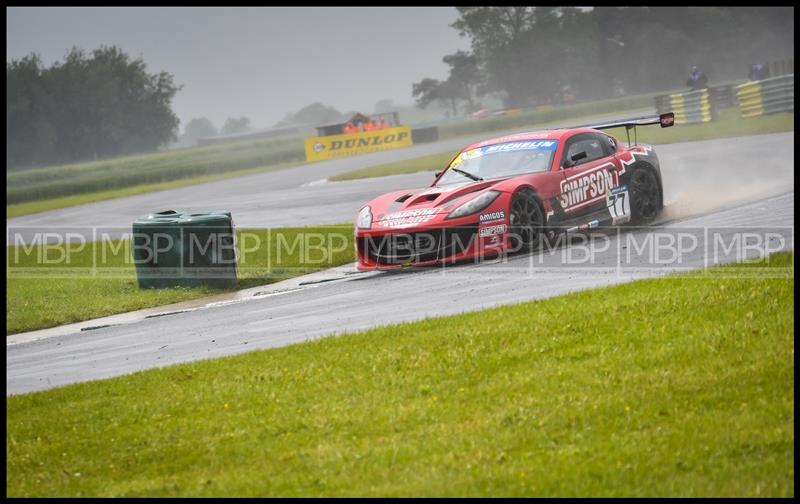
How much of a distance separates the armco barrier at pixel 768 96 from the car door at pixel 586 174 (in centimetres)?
2444

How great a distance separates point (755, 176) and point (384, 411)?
13757 millimetres

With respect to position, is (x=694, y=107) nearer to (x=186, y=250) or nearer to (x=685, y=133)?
(x=685, y=133)

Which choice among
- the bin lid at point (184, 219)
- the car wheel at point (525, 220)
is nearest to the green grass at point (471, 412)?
the car wheel at point (525, 220)

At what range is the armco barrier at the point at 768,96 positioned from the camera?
3703cm

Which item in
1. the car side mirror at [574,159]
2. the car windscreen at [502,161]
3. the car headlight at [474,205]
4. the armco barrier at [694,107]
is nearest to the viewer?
the car headlight at [474,205]

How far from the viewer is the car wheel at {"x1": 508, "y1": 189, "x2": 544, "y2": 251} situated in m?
12.8

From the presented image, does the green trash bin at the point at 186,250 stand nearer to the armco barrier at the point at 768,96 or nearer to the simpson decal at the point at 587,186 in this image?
the simpson decal at the point at 587,186

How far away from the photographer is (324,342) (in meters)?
8.66

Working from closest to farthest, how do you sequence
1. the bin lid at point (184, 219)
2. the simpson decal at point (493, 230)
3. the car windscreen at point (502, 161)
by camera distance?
the simpson decal at point (493, 230) → the car windscreen at point (502, 161) → the bin lid at point (184, 219)

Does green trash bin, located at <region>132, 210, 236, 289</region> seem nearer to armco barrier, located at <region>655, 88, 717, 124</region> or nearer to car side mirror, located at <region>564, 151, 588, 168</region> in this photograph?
car side mirror, located at <region>564, 151, 588, 168</region>

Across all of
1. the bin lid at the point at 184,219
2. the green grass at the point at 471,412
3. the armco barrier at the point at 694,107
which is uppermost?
the armco barrier at the point at 694,107

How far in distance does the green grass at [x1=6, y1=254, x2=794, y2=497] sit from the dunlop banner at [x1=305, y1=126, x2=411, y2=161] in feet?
148

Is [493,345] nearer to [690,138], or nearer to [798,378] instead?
[798,378]

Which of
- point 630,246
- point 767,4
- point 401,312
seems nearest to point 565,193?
point 630,246
